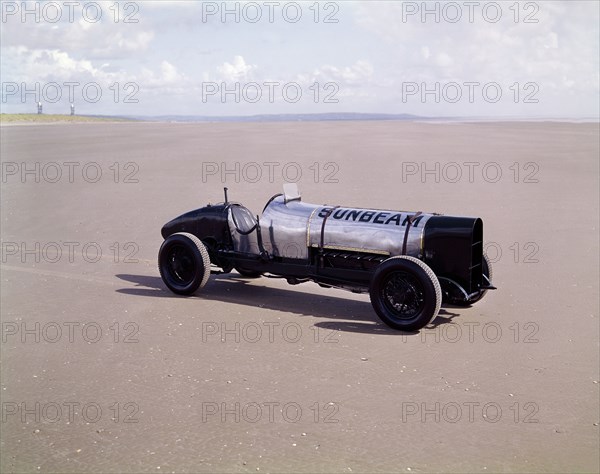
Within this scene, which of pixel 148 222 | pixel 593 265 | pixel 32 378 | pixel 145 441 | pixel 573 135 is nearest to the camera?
pixel 145 441

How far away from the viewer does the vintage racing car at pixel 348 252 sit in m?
8.57

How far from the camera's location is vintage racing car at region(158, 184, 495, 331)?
8.57 meters

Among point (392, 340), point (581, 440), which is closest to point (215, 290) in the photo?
point (392, 340)

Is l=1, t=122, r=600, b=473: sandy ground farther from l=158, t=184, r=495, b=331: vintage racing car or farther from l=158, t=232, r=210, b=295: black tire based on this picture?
l=158, t=184, r=495, b=331: vintage racing car

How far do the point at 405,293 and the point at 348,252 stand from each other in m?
0.99

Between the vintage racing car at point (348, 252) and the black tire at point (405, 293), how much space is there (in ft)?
0.03

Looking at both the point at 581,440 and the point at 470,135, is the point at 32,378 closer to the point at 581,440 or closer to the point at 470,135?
the point at 581,440

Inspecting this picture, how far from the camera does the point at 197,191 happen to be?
19297 mm

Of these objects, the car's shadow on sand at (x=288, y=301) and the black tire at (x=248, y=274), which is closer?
the car's shadow on sand at (x=288, y=301)

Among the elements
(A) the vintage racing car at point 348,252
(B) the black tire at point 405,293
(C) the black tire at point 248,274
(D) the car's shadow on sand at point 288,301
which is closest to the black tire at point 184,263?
(A) the vintage racing car at point 348,252

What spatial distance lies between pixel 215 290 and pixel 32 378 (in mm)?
3454

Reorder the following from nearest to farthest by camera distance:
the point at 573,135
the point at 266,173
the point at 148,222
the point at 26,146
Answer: the point at 148,222
the point at 266,173
the point at 26,146
the point at 573,135

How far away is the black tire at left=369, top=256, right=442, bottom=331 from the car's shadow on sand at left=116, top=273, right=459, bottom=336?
0.16 m

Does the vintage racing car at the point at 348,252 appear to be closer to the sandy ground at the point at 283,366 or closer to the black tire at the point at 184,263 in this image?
the black tire at the point at 184,263
